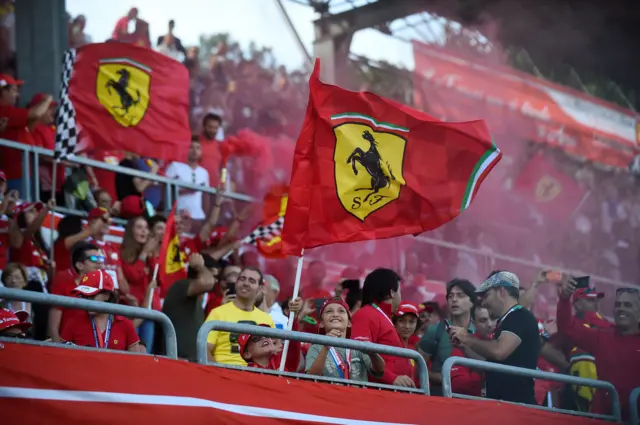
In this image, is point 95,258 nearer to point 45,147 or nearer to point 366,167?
point 366,167

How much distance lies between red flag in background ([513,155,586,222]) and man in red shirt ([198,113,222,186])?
6.58 metres

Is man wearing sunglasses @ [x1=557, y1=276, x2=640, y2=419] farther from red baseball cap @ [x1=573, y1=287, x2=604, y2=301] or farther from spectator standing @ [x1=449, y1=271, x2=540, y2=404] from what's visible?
spectator standing @ [x1=449, y1=271, x2=540, y2=404]

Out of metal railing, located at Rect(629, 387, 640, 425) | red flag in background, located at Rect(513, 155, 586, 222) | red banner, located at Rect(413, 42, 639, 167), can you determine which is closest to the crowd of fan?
metal railing, located at Rect(629, 387, 640, 425)

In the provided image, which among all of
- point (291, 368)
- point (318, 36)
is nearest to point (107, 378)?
point (291, 368)

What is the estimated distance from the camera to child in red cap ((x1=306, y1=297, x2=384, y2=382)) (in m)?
6.07

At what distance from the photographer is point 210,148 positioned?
11.3 metres

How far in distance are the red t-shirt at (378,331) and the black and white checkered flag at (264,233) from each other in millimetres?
3876

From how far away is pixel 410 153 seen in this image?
714 centimetres

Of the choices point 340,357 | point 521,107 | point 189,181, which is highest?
point 521,107

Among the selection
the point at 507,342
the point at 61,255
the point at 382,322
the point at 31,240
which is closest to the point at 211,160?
the point at 61,255

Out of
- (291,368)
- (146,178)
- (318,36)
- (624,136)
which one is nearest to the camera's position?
(291,368)

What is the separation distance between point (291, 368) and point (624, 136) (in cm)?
1591

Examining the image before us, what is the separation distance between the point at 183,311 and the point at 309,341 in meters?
1.98

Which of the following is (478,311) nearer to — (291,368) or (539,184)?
(291,368)
